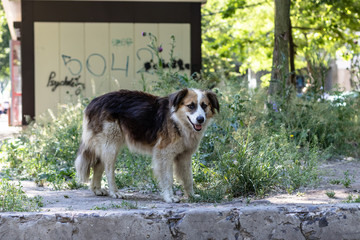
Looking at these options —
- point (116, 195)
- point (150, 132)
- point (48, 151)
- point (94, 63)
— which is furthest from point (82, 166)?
point (94, 63)

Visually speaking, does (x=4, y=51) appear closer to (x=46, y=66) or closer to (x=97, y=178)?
(x=46, y=66)

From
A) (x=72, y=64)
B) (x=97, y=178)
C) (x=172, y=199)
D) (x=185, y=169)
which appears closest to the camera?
(x=172, y=199)

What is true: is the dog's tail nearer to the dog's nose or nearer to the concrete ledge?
the dog's nose

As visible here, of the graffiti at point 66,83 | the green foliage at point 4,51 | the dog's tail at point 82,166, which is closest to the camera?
the dog's tail at point 82,166

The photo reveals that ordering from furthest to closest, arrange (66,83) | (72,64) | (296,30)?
(296,30) < (72,64) < (66,83)

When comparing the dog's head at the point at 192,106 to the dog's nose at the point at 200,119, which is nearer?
the dog's nose at the point at 200,119

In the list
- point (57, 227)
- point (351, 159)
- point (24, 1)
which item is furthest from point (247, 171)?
point (24, 1)

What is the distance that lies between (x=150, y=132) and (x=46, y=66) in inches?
332

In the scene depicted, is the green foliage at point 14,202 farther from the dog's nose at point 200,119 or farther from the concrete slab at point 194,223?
the dog's nose at point 200,119

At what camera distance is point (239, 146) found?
6020 millimetres

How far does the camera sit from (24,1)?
13.7 m

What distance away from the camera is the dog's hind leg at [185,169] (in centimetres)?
616

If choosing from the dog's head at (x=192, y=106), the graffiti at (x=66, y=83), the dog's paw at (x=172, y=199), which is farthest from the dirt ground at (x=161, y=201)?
the graffiti at (x=66, y=83)

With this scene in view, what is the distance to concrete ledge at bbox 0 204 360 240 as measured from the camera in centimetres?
431
